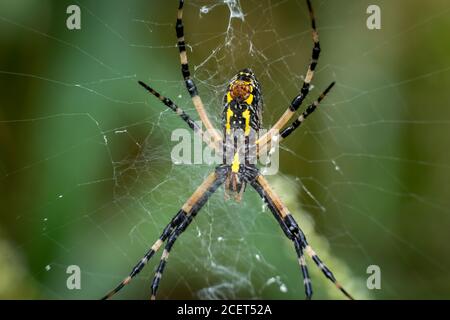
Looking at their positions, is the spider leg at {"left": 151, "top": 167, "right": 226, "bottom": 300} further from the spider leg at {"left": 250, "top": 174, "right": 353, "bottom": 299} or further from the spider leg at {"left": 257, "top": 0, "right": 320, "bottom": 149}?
the spider leg at {"left": 257, "top": 0, "right": 320, "bottom": 149}

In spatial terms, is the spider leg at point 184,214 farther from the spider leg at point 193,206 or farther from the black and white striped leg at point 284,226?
the black and white striped leg at point 284,226

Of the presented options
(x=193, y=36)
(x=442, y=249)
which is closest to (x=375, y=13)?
(x=193, y=36)

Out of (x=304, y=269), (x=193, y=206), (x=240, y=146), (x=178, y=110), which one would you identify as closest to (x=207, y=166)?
(x=193, y=206)

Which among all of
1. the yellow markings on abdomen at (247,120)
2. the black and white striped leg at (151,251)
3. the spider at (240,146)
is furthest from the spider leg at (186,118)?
the black and white striped leg at (151,251)

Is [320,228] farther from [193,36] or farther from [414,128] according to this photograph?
[193,36]

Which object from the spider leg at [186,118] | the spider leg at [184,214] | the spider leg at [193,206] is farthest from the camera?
the spider leg at [193,206]

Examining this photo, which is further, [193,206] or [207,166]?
[207,166]

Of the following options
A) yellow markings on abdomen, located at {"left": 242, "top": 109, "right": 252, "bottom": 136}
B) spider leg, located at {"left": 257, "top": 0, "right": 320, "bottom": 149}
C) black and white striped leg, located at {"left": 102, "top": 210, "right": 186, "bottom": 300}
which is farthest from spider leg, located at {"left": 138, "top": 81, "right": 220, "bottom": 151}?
black and white striped leg, located at {"left": 102, "top": 210, "right": 186, "bottom": 300}

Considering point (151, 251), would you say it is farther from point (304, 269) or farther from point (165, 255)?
point (304, 269)
